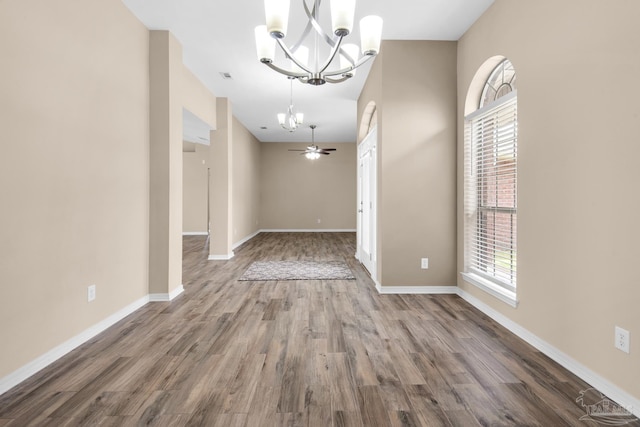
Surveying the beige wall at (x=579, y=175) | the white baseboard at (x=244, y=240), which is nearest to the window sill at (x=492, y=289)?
the beige wall at (x=579, y=175)

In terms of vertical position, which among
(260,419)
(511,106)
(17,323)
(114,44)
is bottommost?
(260,419)

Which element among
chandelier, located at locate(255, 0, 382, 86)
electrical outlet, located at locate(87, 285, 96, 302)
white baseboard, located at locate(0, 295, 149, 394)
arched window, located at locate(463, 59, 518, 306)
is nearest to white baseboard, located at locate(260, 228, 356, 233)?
arched window, located at locate(463, 59, 518, 306)

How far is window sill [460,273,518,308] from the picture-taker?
2773 mm

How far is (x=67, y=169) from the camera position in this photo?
237 centimetres

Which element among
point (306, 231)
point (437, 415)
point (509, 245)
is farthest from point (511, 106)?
point (306, 231)

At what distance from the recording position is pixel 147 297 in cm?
356

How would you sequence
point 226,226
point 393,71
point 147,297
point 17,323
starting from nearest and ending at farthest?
point 17,323
point 147,297
point 393,71
point 226,226

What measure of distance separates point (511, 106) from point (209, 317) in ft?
11.0

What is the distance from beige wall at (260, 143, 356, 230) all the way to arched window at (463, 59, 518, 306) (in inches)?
A: 286

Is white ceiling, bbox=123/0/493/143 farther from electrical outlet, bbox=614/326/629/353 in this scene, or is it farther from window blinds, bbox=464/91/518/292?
electrical outlet, bbox=614/326/629/353

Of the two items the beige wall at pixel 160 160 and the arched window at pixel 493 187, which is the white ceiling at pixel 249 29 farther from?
the arched window at pixel 493 187

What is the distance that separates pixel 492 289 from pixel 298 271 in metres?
2.77

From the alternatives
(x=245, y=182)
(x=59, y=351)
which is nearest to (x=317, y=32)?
(x=59, y=351)

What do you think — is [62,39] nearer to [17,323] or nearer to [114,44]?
[114,44]
